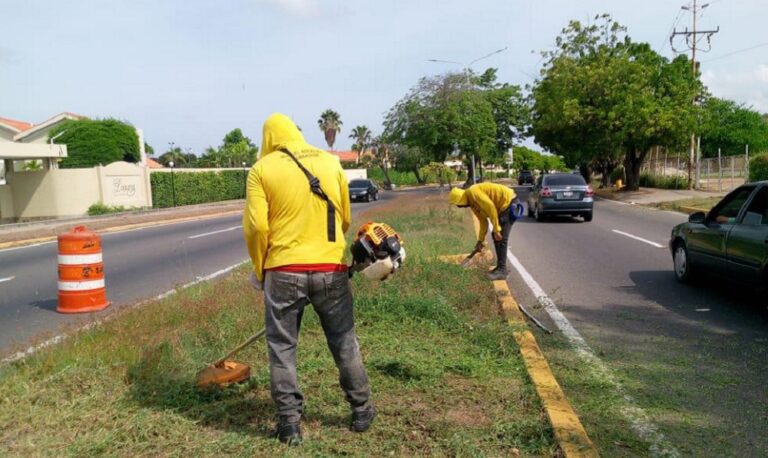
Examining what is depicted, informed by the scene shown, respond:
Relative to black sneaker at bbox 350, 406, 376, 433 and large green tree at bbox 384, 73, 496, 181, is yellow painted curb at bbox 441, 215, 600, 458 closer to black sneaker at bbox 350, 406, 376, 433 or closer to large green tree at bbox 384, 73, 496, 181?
black sneaker at bbox 350, 406, 376, 433

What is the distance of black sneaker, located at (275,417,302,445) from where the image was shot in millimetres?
3570

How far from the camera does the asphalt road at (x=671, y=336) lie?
13.1ft

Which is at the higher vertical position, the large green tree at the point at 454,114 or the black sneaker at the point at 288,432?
the large green tree at the point at 454,114

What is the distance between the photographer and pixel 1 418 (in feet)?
12.3

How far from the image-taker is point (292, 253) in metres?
3.56

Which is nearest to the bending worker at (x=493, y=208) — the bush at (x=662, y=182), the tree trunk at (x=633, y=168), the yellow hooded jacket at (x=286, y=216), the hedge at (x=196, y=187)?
the yellow hooded jacket at (x=286, y=216)

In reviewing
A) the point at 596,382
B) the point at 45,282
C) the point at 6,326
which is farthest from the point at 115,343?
the point at 45,282

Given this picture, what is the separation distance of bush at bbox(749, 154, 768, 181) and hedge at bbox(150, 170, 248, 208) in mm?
27605

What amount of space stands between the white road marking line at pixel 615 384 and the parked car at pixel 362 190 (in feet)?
94.2

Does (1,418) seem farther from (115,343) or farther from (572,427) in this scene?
(572,427)

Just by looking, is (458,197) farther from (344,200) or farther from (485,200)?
(344,200)

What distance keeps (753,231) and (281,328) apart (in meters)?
5.44

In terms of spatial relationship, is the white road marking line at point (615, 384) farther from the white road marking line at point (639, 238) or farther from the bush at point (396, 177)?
the bush at point (396, 177)

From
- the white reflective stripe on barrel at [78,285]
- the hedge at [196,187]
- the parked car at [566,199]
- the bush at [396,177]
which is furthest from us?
the bush at [396,177]
